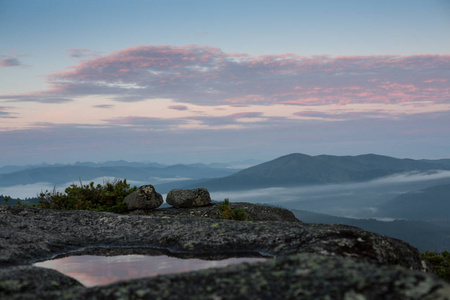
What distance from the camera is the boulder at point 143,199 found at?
2775 cm

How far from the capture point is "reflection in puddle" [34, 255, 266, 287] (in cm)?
824

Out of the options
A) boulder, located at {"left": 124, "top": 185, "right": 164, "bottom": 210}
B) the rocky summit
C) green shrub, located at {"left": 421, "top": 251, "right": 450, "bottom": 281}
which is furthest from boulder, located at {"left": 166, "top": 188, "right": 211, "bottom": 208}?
green shrub, located at {"left": 421, "top": 251, "right": 450, "bottom": 281}

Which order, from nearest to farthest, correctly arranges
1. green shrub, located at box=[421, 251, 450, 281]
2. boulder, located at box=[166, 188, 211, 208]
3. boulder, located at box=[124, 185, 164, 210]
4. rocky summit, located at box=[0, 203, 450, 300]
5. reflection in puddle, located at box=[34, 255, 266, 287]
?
rocky summit, located at box=[0, 203, 450, 300], reflection in puddle, located at box=[34, 255, 266, 287], green shrub, located at box=[421, 251, 450, 281], boulder, located at box=[124, 185, 164, 210], boulder, located at box=[166, 188, 211, 208]

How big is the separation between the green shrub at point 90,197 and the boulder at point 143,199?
3.39 ft

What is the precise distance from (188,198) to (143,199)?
335 centimetres

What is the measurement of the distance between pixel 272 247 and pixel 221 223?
9.81ft

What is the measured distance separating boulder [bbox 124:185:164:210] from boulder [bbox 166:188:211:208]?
4.78 feet

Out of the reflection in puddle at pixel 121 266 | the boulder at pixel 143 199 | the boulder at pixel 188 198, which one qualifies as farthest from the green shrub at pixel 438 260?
the boulder at pixel 143 199

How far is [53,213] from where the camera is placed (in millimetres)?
16062

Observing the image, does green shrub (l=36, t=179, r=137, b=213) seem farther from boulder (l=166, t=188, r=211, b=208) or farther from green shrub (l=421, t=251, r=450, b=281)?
green shrub (l=421, t=251, r=450, b=281)

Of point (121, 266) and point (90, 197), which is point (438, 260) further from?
point (90, 197)

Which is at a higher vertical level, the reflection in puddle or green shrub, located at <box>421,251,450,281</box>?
the reflection in puddle

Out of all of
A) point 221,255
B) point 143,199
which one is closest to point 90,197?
point 143,199

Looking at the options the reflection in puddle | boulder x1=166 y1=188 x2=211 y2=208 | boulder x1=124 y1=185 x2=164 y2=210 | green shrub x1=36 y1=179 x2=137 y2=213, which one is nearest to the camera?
the reflection in puddle
